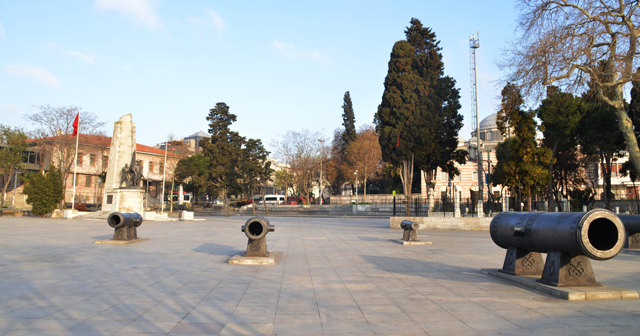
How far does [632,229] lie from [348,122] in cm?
5225

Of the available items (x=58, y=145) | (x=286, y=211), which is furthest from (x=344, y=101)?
(x=58, y=145)

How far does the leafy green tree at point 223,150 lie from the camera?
1613 inches

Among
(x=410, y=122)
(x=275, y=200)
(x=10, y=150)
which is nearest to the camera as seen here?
(x=410, y=122)

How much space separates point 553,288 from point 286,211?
41.7 m

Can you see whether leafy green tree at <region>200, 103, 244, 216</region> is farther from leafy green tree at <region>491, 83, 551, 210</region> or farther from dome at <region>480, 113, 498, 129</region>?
dome at <region>480, 113, 498, 129</region>

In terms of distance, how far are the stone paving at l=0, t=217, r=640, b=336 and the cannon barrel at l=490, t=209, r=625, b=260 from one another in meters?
0.65

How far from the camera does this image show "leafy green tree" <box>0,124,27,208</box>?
125ft

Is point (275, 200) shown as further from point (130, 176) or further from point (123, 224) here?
point (123, 224)

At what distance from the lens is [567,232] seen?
203 inches

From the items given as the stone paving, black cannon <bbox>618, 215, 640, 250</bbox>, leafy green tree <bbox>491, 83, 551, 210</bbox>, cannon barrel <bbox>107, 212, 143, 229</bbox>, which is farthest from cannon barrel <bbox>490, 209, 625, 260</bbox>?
leafy green tree <bbox>491, 83, 551, 210</bbox>

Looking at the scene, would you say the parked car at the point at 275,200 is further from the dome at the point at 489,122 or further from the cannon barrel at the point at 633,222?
the cannon barrel at the point at 633,222

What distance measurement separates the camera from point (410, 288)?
609 cm

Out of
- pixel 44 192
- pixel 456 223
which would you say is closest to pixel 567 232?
pixel 456 223

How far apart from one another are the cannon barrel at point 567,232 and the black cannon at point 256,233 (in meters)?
4.43
